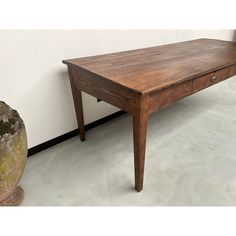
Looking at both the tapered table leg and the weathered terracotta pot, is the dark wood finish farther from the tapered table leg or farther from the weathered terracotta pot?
the weathered terracotta pot

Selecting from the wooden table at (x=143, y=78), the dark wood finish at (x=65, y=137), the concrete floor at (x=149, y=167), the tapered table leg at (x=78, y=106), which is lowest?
the concrete floor at (x=149, y=167)

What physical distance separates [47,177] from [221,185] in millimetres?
1130

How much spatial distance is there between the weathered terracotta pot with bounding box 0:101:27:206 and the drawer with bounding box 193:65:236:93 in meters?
1.04

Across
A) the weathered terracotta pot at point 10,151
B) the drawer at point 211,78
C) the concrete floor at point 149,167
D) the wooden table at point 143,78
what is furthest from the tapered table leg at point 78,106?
the drawer at point 211,78

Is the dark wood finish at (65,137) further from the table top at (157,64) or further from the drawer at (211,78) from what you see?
the drawer at (211,78)

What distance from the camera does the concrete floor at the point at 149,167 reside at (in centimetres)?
133

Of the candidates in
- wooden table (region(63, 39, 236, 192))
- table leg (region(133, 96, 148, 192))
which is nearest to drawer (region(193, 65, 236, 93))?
wooden table (region(63, 39, 236, 192))

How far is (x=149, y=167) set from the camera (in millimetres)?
1562

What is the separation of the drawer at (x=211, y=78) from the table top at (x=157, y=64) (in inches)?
1.7

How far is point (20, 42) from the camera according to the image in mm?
1365

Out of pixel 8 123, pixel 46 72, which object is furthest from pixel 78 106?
pixel 8 123

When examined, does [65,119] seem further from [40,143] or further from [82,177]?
[82,177]

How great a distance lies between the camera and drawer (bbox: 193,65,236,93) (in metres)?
1.38

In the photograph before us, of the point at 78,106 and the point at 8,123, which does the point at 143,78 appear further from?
the point at 8,123
